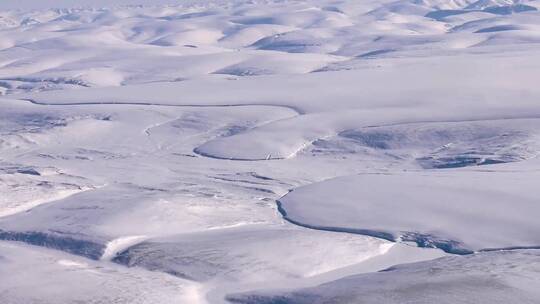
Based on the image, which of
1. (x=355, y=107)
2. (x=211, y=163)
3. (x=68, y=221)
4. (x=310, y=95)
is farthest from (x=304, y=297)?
(x=310, y=95)

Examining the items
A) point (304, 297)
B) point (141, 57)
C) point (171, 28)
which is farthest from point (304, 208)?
point (171, 28)

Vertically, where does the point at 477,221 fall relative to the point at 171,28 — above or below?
above

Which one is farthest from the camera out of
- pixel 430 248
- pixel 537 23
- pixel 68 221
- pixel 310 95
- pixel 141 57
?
pixel 537 23

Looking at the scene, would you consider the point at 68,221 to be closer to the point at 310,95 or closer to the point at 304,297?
the point at 304,297

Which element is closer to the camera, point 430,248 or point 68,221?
point 430,248

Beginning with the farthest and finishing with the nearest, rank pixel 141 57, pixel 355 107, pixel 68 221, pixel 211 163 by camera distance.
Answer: pixel 141 57
pixel 355 107
pixel 211 163
pixel 68 221

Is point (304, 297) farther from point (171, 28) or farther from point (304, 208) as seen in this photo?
point (171, 28)
